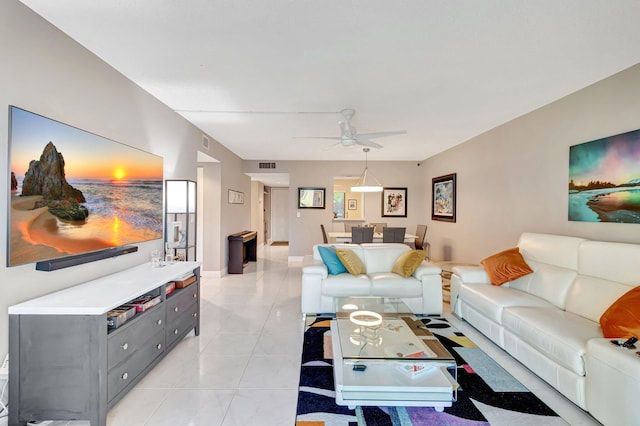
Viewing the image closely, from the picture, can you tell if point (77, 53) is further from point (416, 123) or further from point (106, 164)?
point (416, 123)

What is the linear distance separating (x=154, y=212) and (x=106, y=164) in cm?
79

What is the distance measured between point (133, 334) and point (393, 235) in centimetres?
425

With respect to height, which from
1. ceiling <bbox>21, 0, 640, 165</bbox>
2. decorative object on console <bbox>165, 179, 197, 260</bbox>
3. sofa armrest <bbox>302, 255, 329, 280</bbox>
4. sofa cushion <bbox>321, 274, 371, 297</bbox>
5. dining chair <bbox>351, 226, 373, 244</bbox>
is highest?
ceiling <bbox>21, 0, 640, 165</bbox>

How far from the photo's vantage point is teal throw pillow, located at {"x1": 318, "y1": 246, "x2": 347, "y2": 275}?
381 cm

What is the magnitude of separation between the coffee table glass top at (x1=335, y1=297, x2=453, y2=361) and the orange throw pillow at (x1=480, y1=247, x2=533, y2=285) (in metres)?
1.17

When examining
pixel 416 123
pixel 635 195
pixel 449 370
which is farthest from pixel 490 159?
pixel 449 370

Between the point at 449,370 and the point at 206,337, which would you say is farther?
the point at 206,337

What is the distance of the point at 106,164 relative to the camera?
2.34m

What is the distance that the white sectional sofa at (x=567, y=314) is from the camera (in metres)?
1.66

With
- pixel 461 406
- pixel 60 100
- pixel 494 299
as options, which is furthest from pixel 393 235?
pixel 60 100

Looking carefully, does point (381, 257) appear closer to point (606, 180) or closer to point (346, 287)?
point (346, 287)

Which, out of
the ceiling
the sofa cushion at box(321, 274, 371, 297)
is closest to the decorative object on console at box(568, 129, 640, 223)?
the ceiling

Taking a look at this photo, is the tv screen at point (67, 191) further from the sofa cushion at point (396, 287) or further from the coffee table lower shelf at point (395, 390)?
the sofa cushion at point (396, 287)

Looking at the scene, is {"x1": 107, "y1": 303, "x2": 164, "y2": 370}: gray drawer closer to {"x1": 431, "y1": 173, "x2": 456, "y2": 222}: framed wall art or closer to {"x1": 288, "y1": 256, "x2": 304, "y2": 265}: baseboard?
{"x1": 288, "y1": 256, "x2": 304, "y2": 265}: baseboard
